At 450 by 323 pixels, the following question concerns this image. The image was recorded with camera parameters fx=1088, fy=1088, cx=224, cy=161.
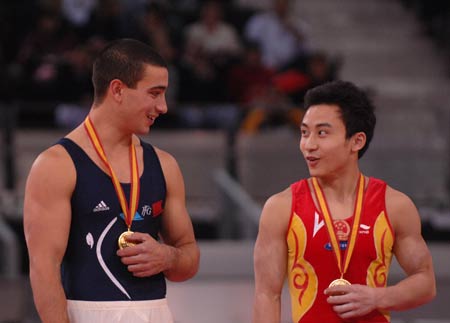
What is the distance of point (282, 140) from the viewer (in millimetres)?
9711

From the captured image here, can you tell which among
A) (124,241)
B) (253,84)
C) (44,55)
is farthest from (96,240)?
(253,84)

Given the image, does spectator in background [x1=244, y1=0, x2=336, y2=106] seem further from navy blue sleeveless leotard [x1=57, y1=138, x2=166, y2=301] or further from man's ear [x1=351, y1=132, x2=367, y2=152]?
navy blue sleeveless leotard [x1=57, y1=138, x2=166, y2=301]

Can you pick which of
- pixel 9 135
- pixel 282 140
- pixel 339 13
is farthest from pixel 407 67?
pixel 9 135

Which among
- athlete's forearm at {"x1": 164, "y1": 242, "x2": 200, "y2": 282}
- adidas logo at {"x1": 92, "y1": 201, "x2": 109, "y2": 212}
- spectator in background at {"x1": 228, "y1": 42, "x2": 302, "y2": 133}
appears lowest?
athlete's forearm at {"x1": 164, "y1": 242, "x2": 200, "y2": 282}

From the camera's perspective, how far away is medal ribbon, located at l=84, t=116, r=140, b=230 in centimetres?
448

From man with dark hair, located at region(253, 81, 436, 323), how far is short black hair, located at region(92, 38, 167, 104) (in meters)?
0.73

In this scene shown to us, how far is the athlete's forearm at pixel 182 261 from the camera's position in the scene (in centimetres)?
458

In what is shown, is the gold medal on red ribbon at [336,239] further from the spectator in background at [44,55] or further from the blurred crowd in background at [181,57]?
the spectator in background at [44,55]

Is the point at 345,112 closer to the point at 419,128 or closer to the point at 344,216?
the point at 344,216

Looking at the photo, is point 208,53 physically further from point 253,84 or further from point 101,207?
point 101,207

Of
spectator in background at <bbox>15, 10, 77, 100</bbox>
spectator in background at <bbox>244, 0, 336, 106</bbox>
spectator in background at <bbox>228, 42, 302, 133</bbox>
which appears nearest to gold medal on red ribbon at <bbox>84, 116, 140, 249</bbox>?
spectator in background at <bbox>228, 42, 302, 133</bbox>

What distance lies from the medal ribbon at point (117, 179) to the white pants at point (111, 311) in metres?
0.33

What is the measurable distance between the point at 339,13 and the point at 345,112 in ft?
36.2

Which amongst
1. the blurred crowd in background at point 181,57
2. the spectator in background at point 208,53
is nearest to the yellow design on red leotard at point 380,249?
the blurred crowd in background at point 181,57
